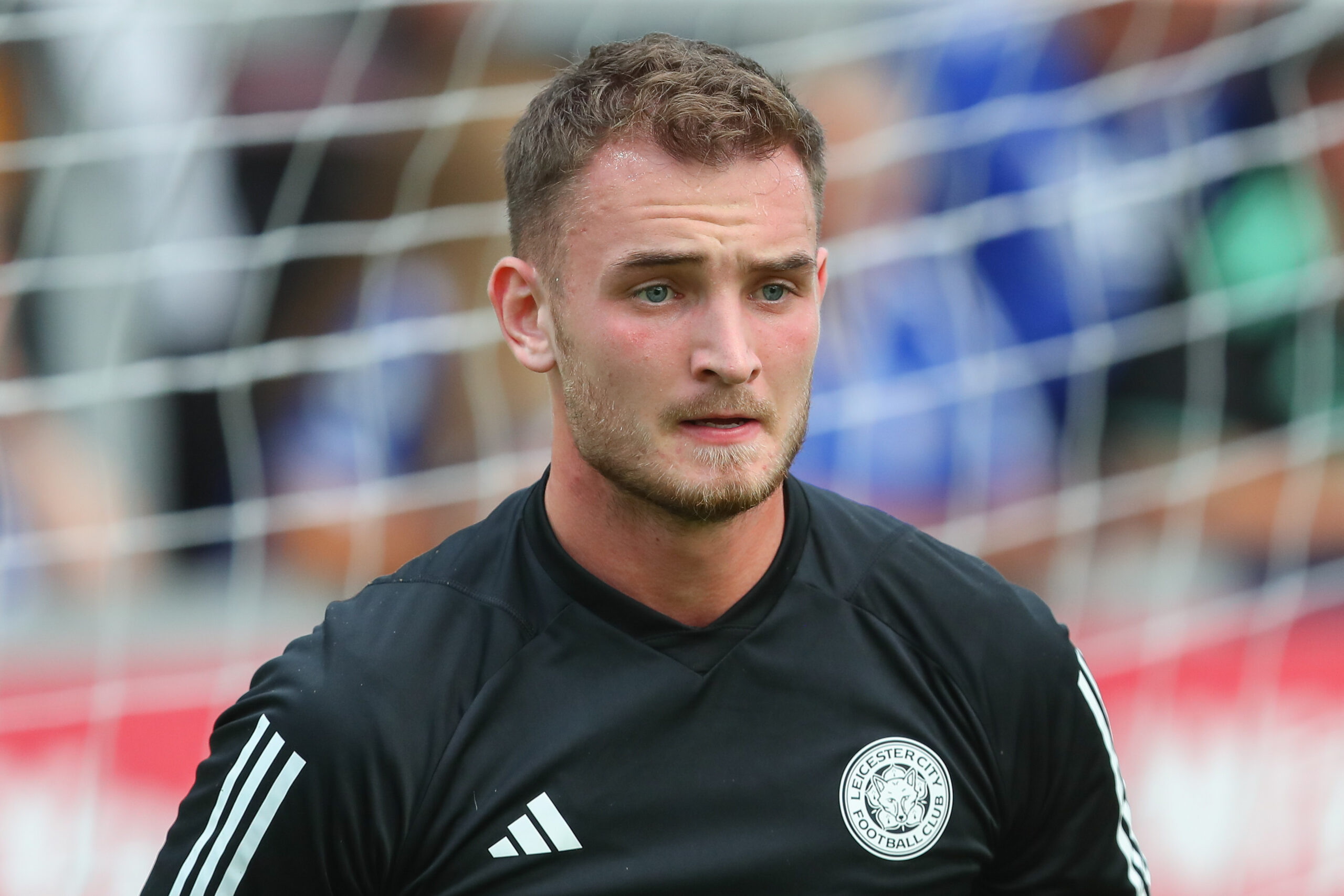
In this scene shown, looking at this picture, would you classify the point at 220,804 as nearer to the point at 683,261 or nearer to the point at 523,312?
the point at 523,312

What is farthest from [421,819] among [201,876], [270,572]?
[270,572]

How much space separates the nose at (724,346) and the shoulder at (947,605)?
30 cm

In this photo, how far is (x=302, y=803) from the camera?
131 cm

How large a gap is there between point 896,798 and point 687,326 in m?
0.55

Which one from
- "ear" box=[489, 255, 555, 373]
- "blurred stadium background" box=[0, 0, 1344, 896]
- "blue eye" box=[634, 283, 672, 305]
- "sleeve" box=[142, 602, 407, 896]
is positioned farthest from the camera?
"blurred stadium background" box=[0, 0, 1344, 896]

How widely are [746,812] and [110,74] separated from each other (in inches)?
85.8

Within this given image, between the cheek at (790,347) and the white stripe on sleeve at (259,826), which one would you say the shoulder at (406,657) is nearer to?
the white stripe on sleeve at (259,826)

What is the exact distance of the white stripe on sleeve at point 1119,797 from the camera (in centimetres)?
155

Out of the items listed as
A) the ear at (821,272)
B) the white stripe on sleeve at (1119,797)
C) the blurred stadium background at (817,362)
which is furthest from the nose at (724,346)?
the blurred stadium background at (817,362)

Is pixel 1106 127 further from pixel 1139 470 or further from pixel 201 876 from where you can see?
pixel 201 876

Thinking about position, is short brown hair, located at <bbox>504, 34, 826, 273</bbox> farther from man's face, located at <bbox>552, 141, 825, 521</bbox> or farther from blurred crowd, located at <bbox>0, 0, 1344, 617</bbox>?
blurred crowd, located at <bbox>0, 0, 1344, 617</bbox>

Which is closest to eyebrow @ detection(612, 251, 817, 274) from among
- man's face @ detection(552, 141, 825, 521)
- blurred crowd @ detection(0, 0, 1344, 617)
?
man's face @ detection(552, 141, 825, 521)

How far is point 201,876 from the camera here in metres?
1.36

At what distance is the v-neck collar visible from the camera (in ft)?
4.78
